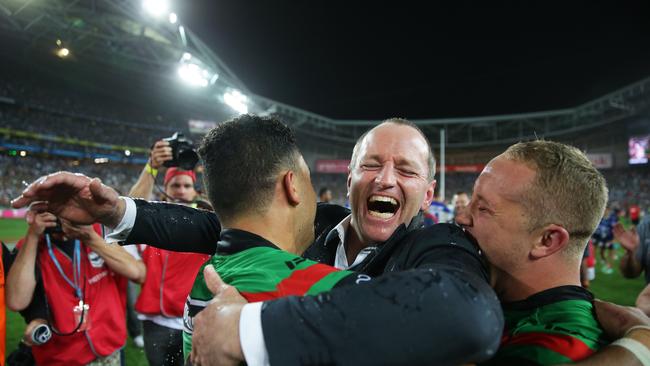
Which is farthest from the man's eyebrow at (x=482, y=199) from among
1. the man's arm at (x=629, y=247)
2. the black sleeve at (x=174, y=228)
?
the man's arm at (x=629, y=247)

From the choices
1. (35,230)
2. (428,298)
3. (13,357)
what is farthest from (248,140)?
(13,357)

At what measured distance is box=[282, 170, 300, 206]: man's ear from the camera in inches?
54.2

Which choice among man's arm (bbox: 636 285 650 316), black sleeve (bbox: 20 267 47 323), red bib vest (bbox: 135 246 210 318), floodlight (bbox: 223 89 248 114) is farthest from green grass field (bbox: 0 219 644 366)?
floodlight (bbox: 223 89 248 114)

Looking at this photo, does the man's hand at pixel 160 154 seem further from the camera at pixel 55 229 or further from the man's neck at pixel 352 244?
the man's neck at pixel 352 244

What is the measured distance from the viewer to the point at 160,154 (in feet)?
10.5

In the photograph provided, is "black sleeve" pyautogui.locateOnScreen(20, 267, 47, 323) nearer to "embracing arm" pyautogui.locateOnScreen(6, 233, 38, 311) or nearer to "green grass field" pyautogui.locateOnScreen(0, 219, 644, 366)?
"embracing arm" pyautogui.locateOnScreen(6, 233, 38, 311)

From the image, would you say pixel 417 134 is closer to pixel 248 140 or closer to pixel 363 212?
pixel 363 212

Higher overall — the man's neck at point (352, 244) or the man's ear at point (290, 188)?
the man's ear at point (290, 188)

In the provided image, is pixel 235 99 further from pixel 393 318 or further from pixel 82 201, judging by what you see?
pixel 393 318

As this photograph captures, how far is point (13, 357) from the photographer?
3.14 m

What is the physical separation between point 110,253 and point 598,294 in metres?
9.26

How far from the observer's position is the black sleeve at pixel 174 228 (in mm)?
1917

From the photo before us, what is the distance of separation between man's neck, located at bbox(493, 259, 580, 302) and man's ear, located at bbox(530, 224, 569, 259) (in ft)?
0.16

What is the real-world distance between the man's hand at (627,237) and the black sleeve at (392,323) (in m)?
4.07
